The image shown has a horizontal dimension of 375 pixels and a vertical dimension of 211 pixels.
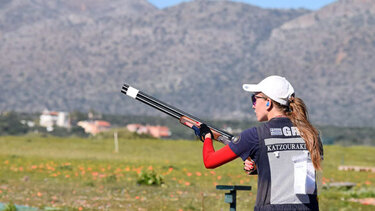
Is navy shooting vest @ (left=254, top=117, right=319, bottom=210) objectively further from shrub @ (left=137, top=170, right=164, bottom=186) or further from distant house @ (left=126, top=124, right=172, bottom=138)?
distant house @ (left=126, top=124, right=172, bottom=138)

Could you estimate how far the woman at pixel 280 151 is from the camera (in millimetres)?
6023

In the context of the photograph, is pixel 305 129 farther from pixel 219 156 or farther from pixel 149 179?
pixel 149 179

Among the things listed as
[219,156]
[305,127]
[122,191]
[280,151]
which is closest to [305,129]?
[305,127]

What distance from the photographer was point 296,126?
616 cm

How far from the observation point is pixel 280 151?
602 cm

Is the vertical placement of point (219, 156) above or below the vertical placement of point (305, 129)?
below

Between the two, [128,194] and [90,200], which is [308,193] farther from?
[128,194]

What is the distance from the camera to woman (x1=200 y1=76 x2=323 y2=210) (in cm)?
602

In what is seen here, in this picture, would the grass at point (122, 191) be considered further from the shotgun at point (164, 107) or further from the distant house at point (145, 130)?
the distant house at point (145, 130)

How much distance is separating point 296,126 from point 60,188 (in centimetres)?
1670

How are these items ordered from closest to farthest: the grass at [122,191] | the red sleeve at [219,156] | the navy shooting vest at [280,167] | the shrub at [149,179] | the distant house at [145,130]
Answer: the navy shooting vest at [280,167] < the red sleeve at [219,156] < the grass at [122,191] < the shrub at [149,179] < the distant house at [145,130]

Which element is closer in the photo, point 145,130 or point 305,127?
point 305,127

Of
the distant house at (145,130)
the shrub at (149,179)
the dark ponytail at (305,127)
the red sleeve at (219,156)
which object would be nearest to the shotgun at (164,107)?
the red sleeve at (219,156)

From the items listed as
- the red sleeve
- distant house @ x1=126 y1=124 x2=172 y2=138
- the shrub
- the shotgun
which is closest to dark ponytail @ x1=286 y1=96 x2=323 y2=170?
the red sleeve
